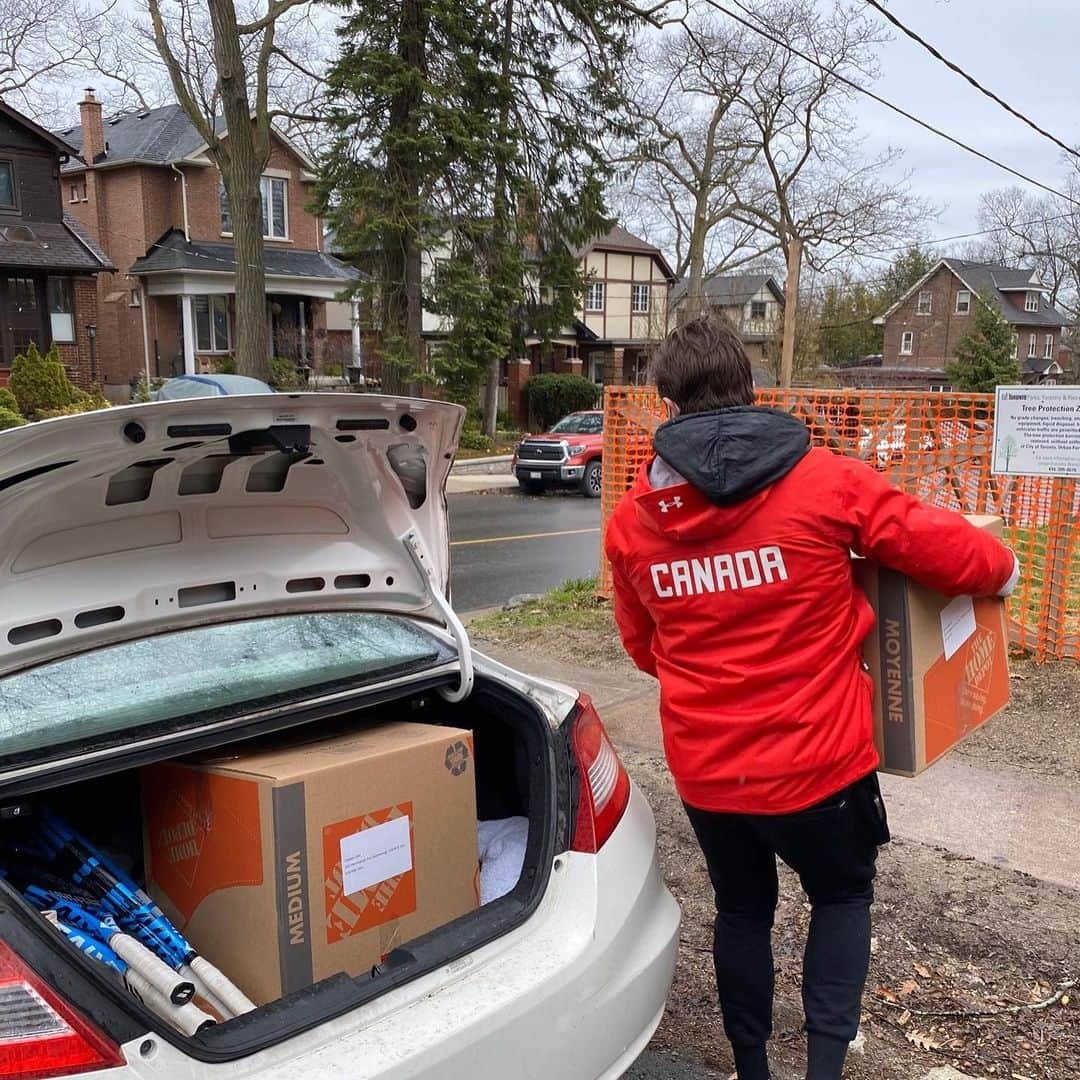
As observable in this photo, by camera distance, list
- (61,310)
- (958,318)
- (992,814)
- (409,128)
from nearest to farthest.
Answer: (992,814) → (409,128) → (61,310) → (958,318)

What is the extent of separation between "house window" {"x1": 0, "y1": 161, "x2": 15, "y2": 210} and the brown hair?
29.7 meters

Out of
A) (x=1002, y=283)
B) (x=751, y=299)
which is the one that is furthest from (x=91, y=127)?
(x=1002, y=283)

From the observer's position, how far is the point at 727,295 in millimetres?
58531

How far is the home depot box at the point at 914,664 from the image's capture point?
234 centimetres

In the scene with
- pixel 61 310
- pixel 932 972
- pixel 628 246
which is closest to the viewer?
pixel 932 972

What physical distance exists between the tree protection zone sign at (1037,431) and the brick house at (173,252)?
1016 inches

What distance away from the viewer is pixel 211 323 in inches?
1186

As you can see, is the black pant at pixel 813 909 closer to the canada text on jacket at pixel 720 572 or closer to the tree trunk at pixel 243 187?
the canada text on jacket at pixel 720 572

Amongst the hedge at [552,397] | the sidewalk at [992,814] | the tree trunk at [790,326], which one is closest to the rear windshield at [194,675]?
the sidewalk at [992,814]

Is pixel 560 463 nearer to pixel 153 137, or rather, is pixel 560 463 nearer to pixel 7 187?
pixel 7 187

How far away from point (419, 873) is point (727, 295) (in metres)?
59.1

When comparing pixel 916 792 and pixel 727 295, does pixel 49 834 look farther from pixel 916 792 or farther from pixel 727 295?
pixel 727 295

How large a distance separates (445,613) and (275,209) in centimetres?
3215

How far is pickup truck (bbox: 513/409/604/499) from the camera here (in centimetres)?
1920
